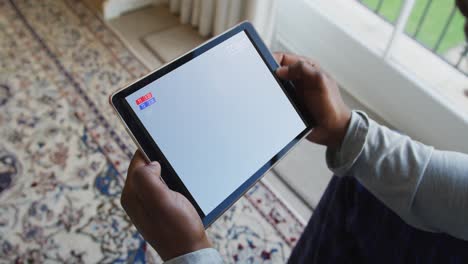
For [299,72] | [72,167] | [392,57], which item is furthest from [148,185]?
[392,57]

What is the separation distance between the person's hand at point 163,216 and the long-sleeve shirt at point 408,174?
Result: 1.4 inches

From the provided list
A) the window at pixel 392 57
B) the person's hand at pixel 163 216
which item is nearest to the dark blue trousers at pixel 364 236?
the person's hand at pixel 163 216

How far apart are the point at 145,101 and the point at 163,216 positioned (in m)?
0.16

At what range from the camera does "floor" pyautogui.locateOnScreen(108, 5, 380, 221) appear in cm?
121

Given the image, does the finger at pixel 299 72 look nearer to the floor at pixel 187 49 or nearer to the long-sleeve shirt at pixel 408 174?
the long-sleeve shirt at pixel 408 174

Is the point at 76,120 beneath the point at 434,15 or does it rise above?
beneath

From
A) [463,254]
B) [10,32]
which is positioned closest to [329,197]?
[463,254]

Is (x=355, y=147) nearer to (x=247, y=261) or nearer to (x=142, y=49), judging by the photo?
(x=247, y=261)

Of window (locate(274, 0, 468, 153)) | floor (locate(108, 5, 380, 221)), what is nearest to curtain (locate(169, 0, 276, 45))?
floor (locate(108, 5, 380, 221))

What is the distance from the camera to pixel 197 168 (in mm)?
557

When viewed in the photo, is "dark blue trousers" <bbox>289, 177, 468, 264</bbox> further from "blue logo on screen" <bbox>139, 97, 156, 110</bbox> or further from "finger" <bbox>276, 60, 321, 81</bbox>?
"blue logo on screen" <bbox>139, 97, 156, 110</bbox>

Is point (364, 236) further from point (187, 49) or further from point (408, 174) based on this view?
point (187, 49)

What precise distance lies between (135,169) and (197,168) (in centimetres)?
10

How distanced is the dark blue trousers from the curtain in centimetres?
91
